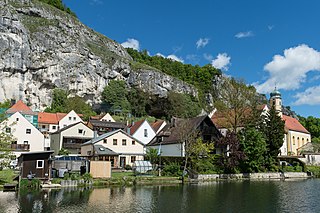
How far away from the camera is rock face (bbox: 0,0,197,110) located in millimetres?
88750

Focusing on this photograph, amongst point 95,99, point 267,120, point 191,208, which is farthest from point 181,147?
point 95,99

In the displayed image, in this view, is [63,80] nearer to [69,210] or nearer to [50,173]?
[50,173]

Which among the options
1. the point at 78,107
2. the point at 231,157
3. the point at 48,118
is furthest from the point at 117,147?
the point at 78,107

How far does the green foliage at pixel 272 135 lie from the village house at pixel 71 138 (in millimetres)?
33176

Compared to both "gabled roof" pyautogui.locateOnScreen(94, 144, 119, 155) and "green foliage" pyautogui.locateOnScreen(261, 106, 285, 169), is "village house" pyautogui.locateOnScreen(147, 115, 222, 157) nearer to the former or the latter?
"green foliage" pyautogui.locateOnScreen(261, 106, 285, 169)

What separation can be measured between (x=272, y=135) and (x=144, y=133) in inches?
990

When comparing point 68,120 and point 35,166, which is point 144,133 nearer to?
point 68,120

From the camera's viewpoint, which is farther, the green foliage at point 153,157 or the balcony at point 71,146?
the balcony at point 71,146

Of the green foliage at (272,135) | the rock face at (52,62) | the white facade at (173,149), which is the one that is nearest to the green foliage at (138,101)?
the rock face at (52,62)

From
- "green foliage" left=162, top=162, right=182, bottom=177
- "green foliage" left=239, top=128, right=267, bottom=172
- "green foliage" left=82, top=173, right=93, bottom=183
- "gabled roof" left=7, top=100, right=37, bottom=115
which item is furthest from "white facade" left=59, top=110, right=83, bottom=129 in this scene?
"green foliage" left=239, top=128, right=267, bottom=172

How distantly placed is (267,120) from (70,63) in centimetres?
7086

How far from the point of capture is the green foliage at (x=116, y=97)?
95.3 metres

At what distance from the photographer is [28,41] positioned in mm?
93625

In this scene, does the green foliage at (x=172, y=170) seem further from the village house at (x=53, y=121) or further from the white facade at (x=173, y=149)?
the village house at (x=53, y=121)
